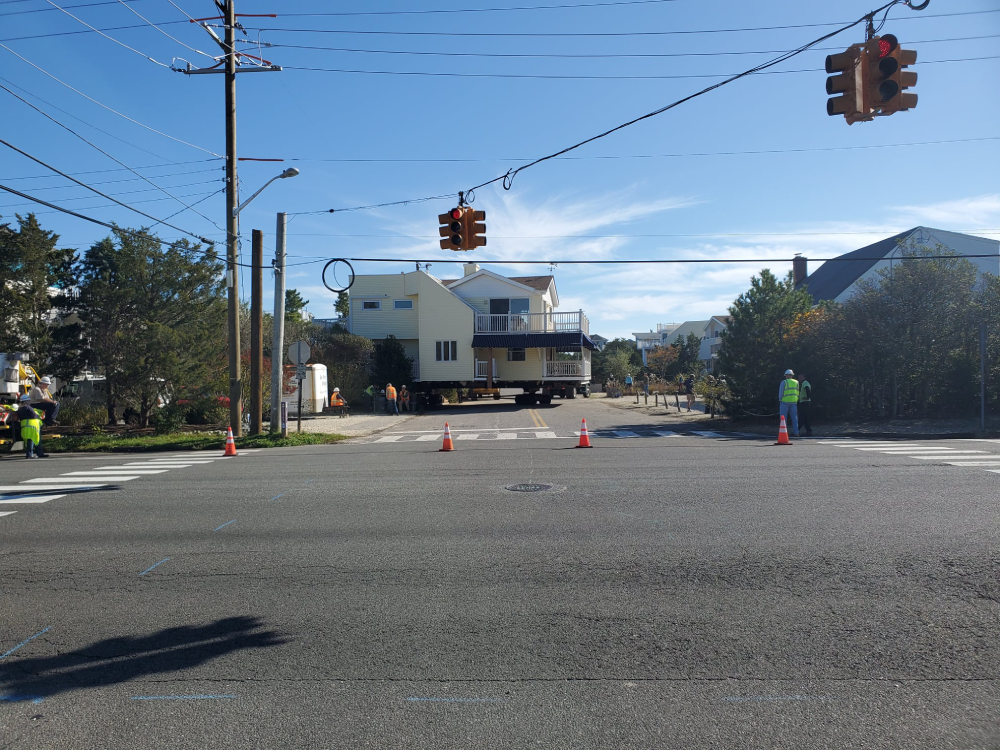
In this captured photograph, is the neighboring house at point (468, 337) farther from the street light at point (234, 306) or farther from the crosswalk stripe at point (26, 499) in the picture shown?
the crosswalk stripe at point (26, 499)

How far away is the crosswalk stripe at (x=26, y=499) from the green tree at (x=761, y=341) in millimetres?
19835

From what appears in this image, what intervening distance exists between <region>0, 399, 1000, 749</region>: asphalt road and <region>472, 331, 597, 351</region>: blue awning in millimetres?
28961

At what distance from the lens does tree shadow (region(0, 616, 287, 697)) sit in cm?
451

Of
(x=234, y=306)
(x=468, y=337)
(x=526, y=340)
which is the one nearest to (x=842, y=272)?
(x=526, y=340)

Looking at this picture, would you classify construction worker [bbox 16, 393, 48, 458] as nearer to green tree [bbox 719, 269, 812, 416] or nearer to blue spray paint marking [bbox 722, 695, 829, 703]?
blue spray paint marking [bbox 722, 695, 829, 703]

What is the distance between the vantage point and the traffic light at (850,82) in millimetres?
9695

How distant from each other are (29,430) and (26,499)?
7972 millimetres

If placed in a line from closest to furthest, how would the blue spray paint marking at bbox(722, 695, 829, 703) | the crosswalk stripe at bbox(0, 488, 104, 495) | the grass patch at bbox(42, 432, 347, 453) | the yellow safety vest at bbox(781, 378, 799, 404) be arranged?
the blue spray paint marking at bbox(722, 695, 829, 703), the crosswalk stripe at bbox(0, 488, 104, 495), the yellow safety vest at bbox(781, 378, 799, 404), the grass patch at bbox(42, 432, 347, 453)

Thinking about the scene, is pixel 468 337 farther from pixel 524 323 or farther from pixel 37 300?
pixel 37 300

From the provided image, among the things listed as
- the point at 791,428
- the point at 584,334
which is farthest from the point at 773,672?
the point at 584,334

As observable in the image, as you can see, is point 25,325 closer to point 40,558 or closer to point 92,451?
point 92,451

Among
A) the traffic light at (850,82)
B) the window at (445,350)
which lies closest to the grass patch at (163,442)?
the traffic light at (850,82)

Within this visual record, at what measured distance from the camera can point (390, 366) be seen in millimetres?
38625

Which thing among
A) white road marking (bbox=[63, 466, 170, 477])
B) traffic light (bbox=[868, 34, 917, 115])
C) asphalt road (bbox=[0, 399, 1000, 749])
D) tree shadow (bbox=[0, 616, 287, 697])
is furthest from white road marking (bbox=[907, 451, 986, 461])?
white road marking (bbox=[63, 466, 170, 477])
